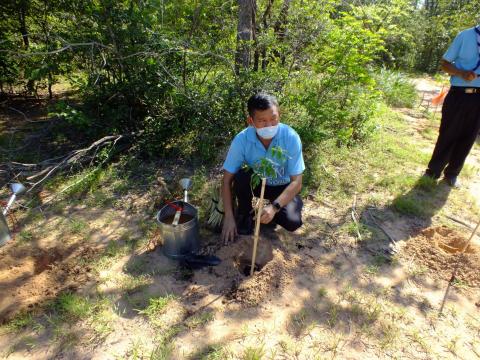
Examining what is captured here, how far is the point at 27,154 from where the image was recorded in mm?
4473

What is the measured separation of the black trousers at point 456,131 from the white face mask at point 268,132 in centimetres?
233

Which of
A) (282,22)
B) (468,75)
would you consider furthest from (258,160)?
(282,22)

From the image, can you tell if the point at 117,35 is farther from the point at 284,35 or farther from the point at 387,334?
the point at 387,334

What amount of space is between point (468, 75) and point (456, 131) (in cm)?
64

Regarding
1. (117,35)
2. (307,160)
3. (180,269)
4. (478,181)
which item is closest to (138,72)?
(117,35)

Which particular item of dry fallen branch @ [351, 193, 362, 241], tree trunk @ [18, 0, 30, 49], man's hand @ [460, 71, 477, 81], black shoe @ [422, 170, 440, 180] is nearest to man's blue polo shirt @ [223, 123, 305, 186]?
dry fallen branch @ [351, 193, 362, 241]

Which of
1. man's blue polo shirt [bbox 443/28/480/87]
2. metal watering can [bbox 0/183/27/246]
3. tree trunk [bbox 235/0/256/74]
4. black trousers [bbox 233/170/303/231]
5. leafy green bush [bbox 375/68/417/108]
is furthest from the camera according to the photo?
leafy green bush [bbox 375/68/417/108]

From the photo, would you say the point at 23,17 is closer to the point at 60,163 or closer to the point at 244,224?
the point at 60,163

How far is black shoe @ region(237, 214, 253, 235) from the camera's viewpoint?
3.01m

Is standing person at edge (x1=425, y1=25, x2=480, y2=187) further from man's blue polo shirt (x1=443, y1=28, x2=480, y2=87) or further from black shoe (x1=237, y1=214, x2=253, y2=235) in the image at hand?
black shoe (x1=237, y1=214, x2=253, y2=235)

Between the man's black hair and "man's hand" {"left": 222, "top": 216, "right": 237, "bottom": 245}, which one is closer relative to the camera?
the man's black hair

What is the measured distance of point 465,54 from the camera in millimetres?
3324

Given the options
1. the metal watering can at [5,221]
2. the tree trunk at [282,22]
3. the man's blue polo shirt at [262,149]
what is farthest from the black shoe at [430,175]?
the metal watering can at [5,221]

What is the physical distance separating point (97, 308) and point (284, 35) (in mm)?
4193
